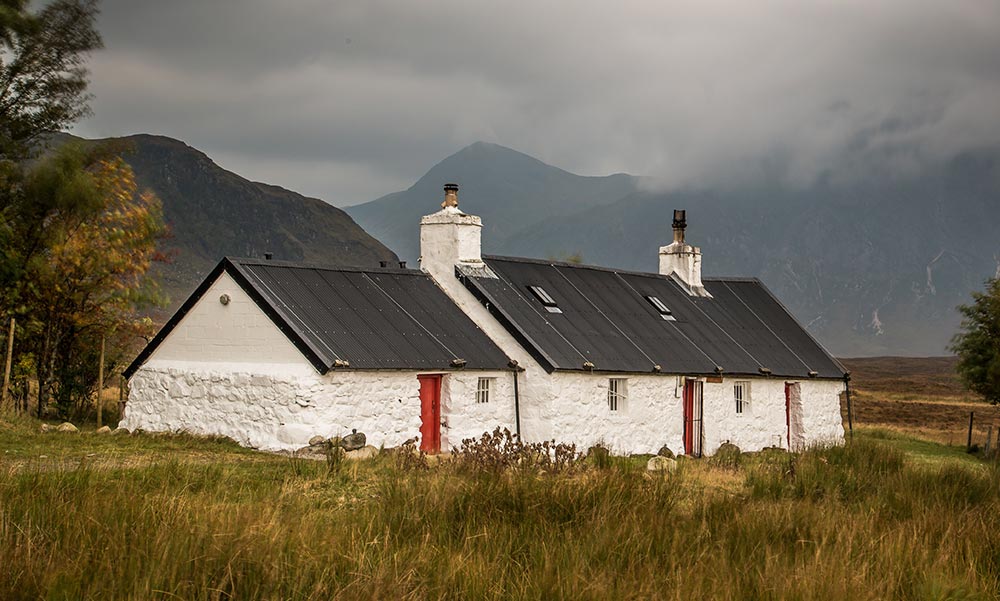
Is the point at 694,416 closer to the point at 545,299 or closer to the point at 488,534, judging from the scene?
the point at 545,299

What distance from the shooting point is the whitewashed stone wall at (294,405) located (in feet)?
70.2

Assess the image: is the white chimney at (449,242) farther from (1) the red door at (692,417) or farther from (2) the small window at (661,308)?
(2) the small window at (661,308)

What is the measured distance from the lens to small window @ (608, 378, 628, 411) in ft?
87.1

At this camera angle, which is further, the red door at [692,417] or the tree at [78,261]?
the red door at [692,417]

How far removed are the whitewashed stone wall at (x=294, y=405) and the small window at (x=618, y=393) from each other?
272cm

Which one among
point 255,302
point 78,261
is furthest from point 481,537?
point 78,261

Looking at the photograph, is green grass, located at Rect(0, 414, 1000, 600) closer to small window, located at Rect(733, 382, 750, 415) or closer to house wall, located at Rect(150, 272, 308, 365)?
house wall, located at Rect(150, 272, 308, 365)

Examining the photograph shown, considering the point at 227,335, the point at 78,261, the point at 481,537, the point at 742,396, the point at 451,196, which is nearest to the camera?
the point at 481,537

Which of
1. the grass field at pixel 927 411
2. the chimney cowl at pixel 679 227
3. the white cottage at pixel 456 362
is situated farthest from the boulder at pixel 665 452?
the grass field at pixel 927 411

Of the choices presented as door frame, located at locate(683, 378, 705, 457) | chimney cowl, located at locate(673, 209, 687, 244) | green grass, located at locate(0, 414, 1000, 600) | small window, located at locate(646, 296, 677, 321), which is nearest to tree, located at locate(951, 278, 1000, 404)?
chimney cowl, located at locate(673, 209, 687, 244)

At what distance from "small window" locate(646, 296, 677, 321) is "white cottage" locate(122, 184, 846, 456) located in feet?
0.22

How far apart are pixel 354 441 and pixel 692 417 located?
10529 millimetres

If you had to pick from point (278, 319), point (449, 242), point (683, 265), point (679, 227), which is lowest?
point (278, 319)

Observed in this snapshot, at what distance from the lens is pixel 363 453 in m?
20.3
